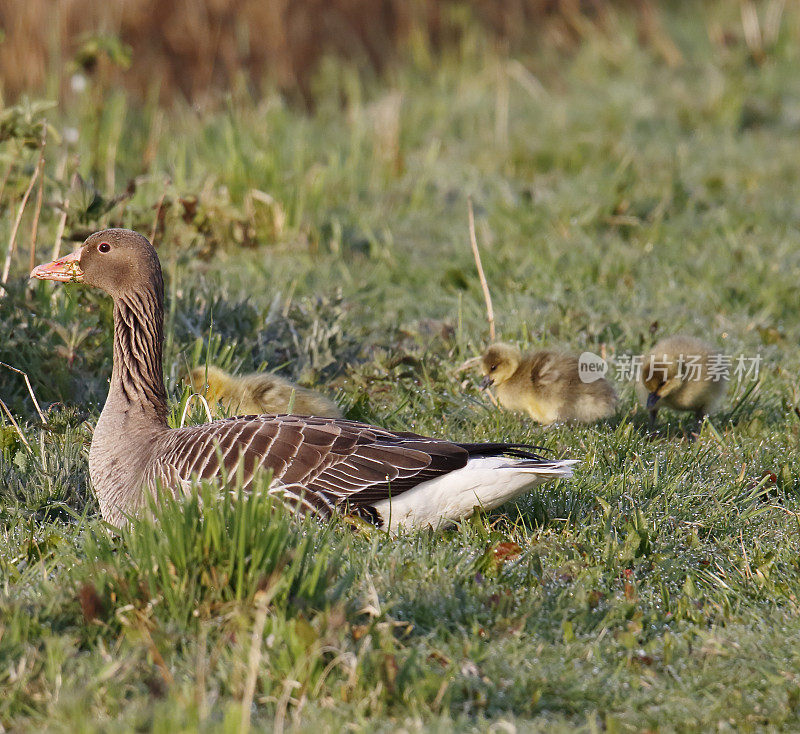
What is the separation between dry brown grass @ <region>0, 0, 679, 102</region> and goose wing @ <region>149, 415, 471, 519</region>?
7.81 meters

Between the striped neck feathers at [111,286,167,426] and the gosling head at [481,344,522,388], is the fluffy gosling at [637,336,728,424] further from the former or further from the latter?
the striped neck feathers at [111,286,167,426]

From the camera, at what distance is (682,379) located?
569 cm

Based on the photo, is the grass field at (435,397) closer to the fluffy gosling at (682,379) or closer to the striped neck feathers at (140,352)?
the fluffy gosling at (682,379)

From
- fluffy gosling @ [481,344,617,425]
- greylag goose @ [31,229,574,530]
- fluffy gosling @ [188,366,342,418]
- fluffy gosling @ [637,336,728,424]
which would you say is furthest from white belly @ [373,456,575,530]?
fluffy gosling @ [637,336,728,424]

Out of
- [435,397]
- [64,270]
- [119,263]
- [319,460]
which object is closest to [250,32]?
[435,397]

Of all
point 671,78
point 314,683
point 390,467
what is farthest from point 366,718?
point 671,78

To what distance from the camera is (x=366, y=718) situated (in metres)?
3.19

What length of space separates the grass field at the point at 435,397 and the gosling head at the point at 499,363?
0.54 ft

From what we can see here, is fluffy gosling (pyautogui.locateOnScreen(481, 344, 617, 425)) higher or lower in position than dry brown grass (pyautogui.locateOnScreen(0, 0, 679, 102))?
lower

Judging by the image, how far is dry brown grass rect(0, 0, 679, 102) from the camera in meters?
11.7

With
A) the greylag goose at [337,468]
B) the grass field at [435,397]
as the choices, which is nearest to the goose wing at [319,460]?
the greylag goose at [337,468]

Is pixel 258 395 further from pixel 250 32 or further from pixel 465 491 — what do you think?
pixel 250 32

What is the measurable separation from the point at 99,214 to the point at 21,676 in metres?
3.76

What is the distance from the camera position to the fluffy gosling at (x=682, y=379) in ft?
18.7
